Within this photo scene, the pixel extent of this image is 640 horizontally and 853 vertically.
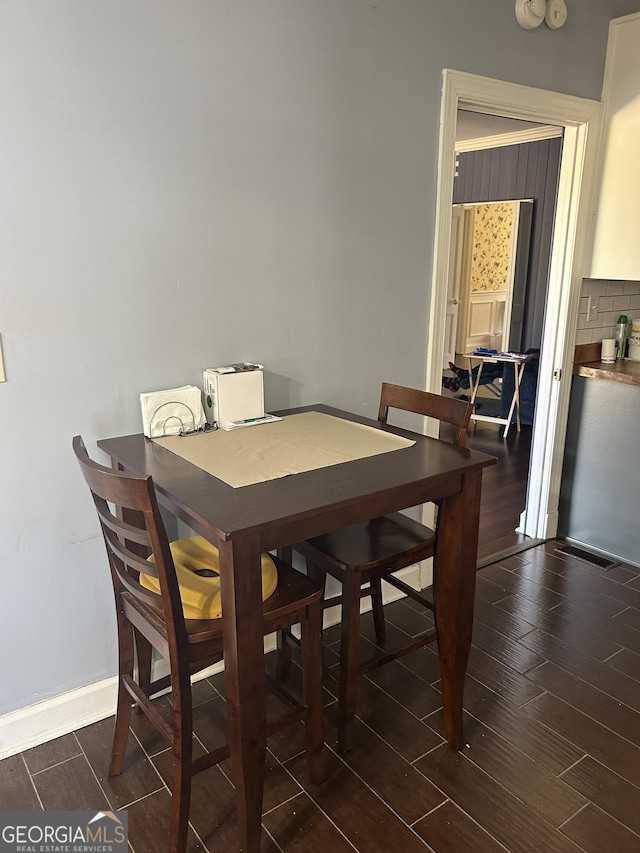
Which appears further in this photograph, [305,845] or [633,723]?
[633,723]

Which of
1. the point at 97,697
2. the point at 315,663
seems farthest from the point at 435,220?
the point at 97,697

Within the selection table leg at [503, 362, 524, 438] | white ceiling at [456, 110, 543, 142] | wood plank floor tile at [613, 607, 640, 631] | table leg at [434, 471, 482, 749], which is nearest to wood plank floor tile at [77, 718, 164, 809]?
table leg at [434, 471, 482, 749]

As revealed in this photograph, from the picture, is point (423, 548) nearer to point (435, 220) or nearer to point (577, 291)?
point (435, 220)

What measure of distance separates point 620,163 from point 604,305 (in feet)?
2.28

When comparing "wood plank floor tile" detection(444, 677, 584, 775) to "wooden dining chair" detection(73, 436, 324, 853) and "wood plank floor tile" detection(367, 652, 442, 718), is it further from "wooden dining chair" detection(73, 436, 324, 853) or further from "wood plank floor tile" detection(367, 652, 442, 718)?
"wooden dining chair" detection(73, 436, 324, 853)

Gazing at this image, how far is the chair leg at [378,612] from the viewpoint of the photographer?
2.38 metres

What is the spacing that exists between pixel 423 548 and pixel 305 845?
33.3 inches

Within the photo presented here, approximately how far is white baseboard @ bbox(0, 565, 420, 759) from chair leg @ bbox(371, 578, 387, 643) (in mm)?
807

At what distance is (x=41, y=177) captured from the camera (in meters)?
1.72

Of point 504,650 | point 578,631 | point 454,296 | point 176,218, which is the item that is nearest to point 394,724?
point 504,650

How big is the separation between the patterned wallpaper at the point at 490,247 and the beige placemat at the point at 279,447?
5645 millimetres

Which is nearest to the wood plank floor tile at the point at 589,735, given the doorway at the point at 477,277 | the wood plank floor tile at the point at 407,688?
the wood plank floor tile at the point at 407,688

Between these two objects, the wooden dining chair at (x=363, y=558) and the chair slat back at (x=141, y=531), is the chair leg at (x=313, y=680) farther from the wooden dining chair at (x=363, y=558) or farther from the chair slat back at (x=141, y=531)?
the chair slat back at (x=141, y=531)

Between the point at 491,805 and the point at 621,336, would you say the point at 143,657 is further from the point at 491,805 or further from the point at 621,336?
the point at 621,336
